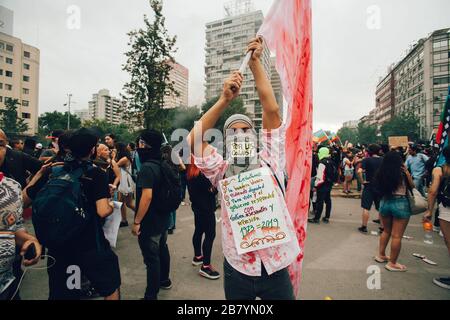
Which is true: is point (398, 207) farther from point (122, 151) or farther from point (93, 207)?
point (122, 151)

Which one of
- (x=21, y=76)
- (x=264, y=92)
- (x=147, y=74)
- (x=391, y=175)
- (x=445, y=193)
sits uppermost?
(x=21, y=76)

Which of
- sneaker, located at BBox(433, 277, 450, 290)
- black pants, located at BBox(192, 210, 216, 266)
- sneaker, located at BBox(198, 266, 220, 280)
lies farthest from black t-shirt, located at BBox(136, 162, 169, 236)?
sneaker, located at BBox(433, 277, 450, 290)

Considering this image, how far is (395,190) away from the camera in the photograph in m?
3.89

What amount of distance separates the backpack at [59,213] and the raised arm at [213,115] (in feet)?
3.27

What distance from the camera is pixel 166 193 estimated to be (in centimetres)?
292

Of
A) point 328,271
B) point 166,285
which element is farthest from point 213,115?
point 328,271

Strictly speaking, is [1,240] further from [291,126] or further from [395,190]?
[395,190]

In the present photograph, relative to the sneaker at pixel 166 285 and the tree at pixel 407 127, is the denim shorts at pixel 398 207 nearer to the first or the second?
the sneaker at pixel 166 285

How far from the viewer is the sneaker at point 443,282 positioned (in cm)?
340

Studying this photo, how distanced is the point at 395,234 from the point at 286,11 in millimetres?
3659

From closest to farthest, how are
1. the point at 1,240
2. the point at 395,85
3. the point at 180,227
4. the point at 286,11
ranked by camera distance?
the point at 1,240
the point at 286,11
the point at 180,227
the point at 395,85

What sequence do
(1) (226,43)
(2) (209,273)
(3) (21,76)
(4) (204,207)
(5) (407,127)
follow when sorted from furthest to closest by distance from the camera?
(1) (226,43), (3) (21,76), (5) (407,127), (4) (204,207), (2) (209,273)

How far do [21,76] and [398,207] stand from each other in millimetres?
72725
